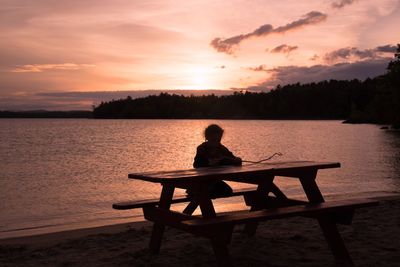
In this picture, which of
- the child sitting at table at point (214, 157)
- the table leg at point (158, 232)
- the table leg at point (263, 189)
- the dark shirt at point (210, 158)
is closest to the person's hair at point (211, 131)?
the child sitting at table at point (214, 157)

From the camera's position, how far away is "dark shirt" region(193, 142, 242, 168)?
5.73m

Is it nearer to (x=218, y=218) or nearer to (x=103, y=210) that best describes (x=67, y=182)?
(x=103, y=210)

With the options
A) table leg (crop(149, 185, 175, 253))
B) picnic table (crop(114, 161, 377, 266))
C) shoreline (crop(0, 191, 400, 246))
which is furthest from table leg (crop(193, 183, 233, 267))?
shoreline (crop(0, 191, 400, 246))

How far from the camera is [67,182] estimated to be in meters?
20.4

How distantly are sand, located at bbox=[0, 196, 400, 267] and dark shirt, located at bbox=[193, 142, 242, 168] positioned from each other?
1065mm

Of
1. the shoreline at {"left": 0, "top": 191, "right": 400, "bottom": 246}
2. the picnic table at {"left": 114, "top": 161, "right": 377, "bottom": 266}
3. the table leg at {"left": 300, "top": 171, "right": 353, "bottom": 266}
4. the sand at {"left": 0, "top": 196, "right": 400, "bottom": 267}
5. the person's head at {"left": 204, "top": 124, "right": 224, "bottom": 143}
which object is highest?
the person's head at {"left": 204, "top": 124, "right": 224, "bottom": 143}

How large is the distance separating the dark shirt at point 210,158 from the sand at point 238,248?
1.06m

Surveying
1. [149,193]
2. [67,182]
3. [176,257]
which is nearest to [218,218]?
[176,257]

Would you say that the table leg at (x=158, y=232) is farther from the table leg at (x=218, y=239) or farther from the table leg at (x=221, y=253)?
the table leg at (x=221, y=253)

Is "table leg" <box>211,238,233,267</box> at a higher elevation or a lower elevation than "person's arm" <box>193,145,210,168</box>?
lower

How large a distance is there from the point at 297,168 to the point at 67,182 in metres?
16.6

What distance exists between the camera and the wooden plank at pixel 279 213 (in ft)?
14.9

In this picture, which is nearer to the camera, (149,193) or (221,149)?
(221,149)

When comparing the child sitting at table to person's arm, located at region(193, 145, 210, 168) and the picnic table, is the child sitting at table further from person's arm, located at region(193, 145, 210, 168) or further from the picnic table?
the picnic table
